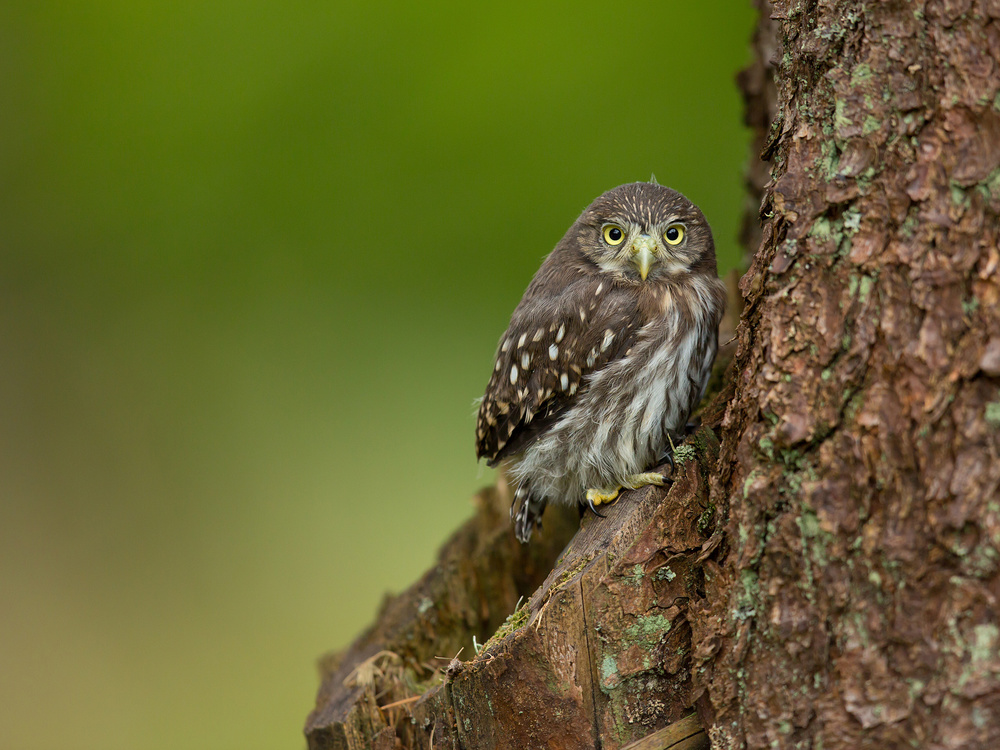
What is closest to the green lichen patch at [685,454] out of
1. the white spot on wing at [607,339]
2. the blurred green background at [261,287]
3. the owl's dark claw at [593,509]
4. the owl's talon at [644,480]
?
the owl's talon at [644,480]

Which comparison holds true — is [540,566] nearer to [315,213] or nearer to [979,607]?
[979,607]

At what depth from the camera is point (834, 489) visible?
165 cm

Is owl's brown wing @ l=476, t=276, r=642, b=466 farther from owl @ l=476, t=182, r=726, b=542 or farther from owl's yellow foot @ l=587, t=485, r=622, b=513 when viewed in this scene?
owl's yellow foot @ l=587, t=485, r=622, b=513

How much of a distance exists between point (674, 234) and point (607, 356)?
60cm

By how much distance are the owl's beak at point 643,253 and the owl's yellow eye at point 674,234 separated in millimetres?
97

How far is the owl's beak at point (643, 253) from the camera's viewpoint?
2.81 metres

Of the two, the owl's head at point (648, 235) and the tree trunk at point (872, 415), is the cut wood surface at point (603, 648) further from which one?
the owl's head at point (648, 235)

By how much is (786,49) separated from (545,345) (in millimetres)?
1171

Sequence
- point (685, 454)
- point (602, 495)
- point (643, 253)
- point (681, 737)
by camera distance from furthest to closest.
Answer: point (643, 253), point (602, 495), point (685, 454), point (681, 737)

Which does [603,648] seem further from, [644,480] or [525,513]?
[525,513]

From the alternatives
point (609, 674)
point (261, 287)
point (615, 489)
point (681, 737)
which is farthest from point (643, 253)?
point (261, 287)

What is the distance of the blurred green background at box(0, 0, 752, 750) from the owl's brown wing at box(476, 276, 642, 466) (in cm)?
157

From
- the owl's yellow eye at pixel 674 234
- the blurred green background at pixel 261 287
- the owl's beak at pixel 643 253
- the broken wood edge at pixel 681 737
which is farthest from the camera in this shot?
the blurred green background at pixel 261 287

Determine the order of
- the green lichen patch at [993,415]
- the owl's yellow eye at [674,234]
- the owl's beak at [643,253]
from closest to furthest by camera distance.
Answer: the green lichen patch at [993,415] < the owl's beak at [643,253] < the owl's yellow eye at [674,234]
